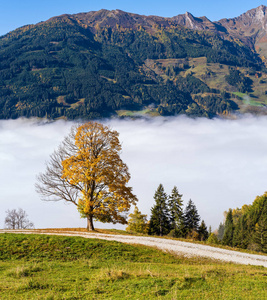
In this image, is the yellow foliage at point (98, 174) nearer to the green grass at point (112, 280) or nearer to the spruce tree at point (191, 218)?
the green grass at point (112, 280)

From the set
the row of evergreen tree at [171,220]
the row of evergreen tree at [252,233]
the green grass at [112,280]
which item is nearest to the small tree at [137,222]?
the row of evergreen tree at [171,220]

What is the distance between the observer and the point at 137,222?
83.8 m

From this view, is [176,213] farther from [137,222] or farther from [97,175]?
[97,175]

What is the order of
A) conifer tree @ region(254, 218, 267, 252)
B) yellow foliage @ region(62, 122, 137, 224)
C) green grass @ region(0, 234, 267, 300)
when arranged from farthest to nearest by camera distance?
conifer tree @ region(254, 218, 267, 252) < yellow foliage @ region(62, 122, 137, 224) < green grass @ region(0, 234, 267, 300)

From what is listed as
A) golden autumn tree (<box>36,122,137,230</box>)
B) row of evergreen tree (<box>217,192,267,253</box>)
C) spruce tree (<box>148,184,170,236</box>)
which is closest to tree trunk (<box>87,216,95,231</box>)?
golden autumn tree (<box>36,122,137,230</box>)

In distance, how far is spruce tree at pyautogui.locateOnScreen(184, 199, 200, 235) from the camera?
8144 centimetres

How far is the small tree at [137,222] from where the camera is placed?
82.5 meters

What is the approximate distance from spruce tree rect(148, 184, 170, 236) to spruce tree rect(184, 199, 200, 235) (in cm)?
665

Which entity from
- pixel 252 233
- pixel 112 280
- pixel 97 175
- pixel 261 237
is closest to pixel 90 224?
pixel 97 175

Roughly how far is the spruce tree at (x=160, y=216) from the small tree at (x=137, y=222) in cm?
453

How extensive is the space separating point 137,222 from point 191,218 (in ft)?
50.5

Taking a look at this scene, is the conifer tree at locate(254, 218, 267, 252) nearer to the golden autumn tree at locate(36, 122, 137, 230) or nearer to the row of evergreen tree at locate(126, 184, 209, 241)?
the row of evergreen tree at locate(126, 184, 209, 241)

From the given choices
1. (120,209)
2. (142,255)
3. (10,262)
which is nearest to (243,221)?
(120,209)

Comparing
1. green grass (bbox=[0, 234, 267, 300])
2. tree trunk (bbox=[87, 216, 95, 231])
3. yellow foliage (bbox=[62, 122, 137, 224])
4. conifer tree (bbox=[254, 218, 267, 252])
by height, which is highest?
yellow foliage (bbox=[62, 122, 137, 224])
